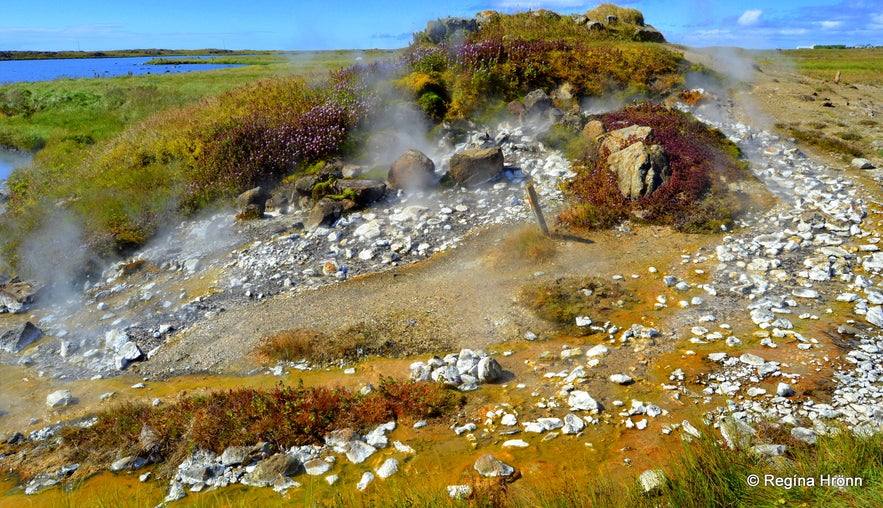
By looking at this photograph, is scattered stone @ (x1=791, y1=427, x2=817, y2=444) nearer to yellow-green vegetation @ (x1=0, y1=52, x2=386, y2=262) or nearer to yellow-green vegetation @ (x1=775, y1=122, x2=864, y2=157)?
yellow-green vegetation @ (x1=775, y1=122, x2=864, y2=157)

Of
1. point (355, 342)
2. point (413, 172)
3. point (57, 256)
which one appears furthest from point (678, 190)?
point (57, 256)

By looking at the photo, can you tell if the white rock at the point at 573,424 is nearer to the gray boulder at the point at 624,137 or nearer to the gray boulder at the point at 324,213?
the gray boulder at the point at 324,213

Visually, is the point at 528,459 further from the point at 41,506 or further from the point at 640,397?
the point at 41,506

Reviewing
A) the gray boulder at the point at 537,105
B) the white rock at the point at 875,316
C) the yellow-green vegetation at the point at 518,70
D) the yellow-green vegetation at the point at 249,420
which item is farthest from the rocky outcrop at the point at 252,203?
the white rock at the point at 875,316

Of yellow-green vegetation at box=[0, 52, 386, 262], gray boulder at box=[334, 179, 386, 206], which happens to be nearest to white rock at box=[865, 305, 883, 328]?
gray boulder at box=[334, 179, 386, 206]

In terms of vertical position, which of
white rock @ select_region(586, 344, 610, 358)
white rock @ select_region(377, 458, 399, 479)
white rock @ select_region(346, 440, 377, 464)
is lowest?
white rock @ select_region(346, 440, 377, 464)

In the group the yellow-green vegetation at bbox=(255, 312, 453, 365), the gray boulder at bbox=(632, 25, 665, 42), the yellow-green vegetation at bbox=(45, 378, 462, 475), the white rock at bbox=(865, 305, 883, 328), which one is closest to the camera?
the yellow-green vegetation at bbox=(45, 378, 462, 475)
